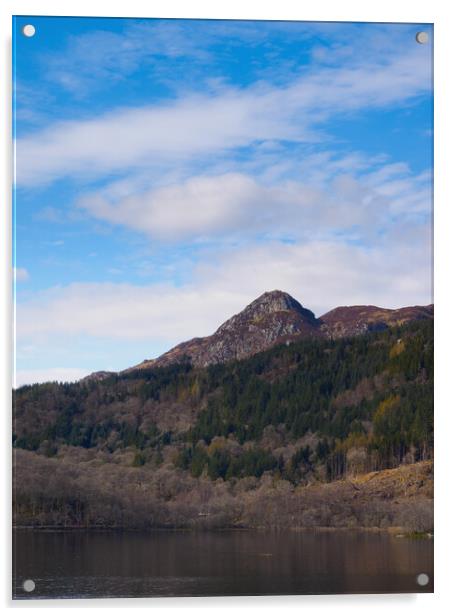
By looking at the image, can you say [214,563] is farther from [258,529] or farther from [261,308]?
[261,308]

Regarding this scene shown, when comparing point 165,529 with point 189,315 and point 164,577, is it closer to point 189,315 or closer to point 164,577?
point 164,577

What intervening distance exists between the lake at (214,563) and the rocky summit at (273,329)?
7.03ft

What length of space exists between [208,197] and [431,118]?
2.81 meters

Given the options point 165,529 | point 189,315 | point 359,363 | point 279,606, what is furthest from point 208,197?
point 279,606

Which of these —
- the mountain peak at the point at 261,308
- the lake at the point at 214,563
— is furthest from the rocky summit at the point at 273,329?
the lake at the point at 214,563

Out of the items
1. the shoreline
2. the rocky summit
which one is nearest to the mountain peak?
the rocky summit

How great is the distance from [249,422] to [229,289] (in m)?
1.62

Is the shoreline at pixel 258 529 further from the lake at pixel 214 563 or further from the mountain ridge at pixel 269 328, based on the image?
the mountain ridge at pixel 269 328

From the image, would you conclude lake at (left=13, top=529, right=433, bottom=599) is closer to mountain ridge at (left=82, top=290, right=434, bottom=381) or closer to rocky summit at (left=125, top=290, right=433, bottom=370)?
mountain ridge at (left=82, top=290, right=434, bottom=381)

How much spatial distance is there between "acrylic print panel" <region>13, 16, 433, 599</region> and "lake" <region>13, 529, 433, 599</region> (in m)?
0.05

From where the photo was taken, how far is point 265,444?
41.9 feet

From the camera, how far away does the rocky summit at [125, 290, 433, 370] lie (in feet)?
41.9

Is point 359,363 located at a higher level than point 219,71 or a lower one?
lower
